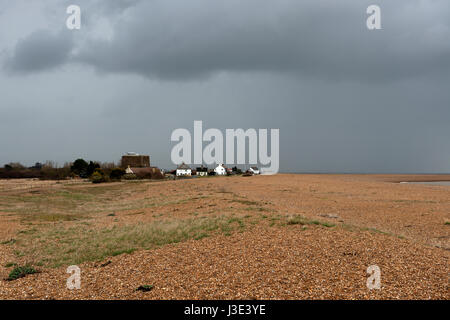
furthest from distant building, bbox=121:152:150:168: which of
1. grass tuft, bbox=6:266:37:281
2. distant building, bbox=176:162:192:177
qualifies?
grass tuft, bbox=6:266:37:281

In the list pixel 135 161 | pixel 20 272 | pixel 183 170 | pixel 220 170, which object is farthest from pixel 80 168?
pixel 20 272

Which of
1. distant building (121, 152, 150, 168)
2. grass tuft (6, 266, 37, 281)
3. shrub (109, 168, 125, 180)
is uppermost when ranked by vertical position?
distant building (121, 152, 150, 168)

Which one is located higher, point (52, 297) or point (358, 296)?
point (358, 296)

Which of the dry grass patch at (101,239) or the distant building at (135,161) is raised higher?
the distant building at (135,161)

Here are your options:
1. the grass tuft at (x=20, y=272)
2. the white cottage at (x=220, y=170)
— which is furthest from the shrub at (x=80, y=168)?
the grass tuft at (x=20, y=272)

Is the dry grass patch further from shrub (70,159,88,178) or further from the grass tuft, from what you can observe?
shrub (70,159,88,178)

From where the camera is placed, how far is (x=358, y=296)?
7.00m

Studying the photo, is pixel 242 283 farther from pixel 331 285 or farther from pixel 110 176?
pixel 110 176

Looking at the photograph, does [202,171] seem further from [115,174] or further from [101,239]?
[101,239]

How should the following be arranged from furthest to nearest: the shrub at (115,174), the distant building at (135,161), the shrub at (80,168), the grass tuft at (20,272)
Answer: the distant building at (135,161) < the shrub at (80,168) < the shrub at (115,174) < the grass tuft at (20,272)

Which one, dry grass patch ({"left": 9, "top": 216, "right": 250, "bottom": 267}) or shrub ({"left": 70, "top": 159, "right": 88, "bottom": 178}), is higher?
shrub ({"left": 70, "top": 159, "right": 88, "bottom": 178})

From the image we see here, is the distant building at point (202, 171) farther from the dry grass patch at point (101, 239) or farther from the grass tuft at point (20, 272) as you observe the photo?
the grass tuft at point (20, 272)

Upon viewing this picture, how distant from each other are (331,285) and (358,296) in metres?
0.74
